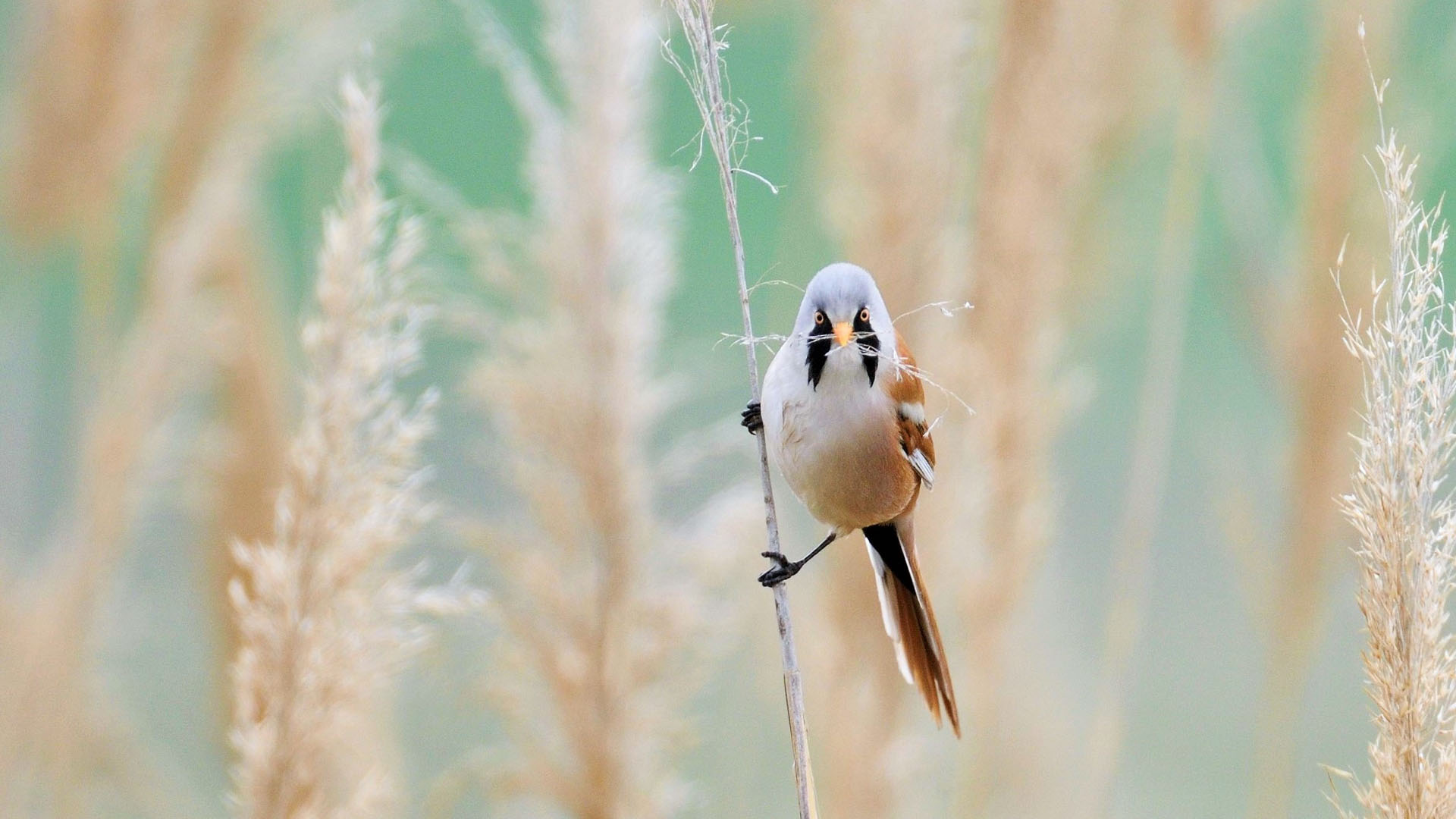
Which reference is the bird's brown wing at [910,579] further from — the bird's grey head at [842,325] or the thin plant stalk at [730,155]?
the thin plant stalk at [730,155]

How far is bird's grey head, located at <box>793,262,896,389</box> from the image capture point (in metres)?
0.96

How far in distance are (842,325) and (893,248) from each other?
0.80 metres

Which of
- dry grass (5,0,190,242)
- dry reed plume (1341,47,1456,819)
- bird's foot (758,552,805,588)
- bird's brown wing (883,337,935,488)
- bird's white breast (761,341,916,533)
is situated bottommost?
dry reed plume (1341,47,1456,819)

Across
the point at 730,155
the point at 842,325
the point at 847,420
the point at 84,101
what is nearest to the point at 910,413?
the point at 847,420

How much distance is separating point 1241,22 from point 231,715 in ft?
7.32

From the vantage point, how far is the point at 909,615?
1307 mm

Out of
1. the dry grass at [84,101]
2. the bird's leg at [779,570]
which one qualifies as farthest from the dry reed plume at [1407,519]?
the dry grass at [84,101]

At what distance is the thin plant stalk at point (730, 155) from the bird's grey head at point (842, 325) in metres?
0.06

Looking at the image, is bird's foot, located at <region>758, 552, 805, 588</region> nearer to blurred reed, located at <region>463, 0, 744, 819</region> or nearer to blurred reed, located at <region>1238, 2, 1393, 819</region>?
blurred reed, located at <region>463, 0, 744, 819</region>

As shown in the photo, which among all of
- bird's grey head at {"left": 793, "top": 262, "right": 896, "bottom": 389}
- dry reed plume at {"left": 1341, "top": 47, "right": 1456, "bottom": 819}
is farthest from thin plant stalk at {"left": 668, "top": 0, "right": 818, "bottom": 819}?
dry reed plume at {"left": 1341, "top": 47, "right": 1456, "bottom": 819}

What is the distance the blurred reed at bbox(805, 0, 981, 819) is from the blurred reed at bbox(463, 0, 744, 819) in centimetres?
24

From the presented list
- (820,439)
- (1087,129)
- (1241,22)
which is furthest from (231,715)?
(1241,22)

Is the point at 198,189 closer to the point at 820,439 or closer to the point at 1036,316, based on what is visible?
the point at 820,439

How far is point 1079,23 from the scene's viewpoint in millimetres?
1706
